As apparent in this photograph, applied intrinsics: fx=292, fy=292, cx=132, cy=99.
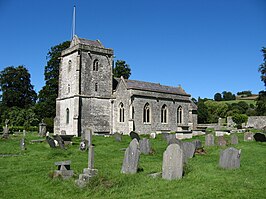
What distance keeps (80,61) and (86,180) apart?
2556 cm

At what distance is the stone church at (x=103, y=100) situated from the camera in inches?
1273

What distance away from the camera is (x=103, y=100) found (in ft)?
113

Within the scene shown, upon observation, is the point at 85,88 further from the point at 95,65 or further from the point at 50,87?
the point at 50,87

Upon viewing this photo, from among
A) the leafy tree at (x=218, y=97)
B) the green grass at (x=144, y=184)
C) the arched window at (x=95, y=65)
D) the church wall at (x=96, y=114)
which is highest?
the leafy tree at (x=218, y=97)

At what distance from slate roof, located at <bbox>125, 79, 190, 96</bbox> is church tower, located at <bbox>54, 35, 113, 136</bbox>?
2.94 m

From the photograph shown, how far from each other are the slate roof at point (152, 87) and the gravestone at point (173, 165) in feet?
77.4

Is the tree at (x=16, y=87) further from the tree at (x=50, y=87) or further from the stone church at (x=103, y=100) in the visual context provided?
the stone church at (x=103, y=100)

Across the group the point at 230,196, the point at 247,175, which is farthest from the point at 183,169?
the point at 230,196

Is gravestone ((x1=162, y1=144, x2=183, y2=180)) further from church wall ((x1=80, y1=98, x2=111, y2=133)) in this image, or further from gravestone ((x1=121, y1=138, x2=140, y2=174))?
church wall ((x1=80, y1=98, x2=111, y2=133))

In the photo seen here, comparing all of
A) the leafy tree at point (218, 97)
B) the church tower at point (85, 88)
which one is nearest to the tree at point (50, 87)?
the church tower at point (85, 88)

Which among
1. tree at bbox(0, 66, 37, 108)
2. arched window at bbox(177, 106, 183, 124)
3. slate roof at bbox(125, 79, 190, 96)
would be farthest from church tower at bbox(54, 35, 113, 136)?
tree at bbox(0, 66, 37, 108)

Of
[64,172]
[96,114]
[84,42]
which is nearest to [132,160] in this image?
[64,172]

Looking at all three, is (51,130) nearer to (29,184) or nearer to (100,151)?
→ (100,151)

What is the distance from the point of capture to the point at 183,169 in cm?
941
